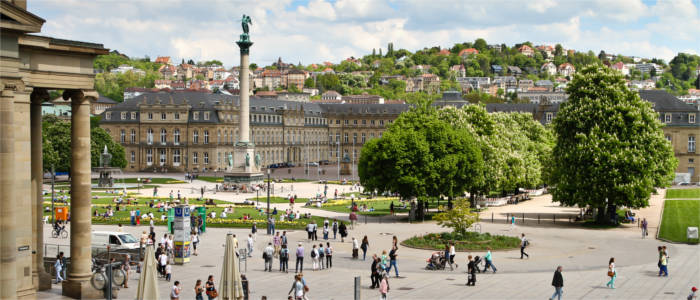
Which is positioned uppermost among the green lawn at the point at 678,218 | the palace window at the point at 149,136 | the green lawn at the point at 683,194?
the palace window at the point at 149,136

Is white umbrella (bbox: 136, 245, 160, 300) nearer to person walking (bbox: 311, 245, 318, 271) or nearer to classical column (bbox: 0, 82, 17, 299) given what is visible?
classical column (bbox: 0, 82, 17, 299)

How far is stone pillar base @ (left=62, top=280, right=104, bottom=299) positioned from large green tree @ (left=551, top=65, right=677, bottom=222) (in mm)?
43531

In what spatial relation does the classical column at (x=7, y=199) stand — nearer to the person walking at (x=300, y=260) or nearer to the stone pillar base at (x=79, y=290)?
the stone pillar base at (x=79, y=290)

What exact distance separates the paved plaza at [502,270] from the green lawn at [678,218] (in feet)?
5.12

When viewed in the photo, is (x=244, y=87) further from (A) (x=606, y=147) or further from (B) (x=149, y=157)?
(A) (x=606, y=147)

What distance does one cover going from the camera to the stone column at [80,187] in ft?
88.3

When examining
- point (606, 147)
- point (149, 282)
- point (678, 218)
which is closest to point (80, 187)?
point (149, 282)

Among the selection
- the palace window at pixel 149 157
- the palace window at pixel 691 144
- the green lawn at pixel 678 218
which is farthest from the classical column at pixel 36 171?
the palace window at pixel 149 157

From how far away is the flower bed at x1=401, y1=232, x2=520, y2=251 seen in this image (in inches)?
1912

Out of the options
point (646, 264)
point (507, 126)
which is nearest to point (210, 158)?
point (507, 126)

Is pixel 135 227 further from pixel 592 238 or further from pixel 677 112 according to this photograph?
pixel 677 112

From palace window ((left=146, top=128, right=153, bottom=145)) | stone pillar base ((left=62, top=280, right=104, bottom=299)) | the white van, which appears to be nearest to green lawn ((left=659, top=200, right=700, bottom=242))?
the white van

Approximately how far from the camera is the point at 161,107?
155 meters

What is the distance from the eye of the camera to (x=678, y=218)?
66875 mm
